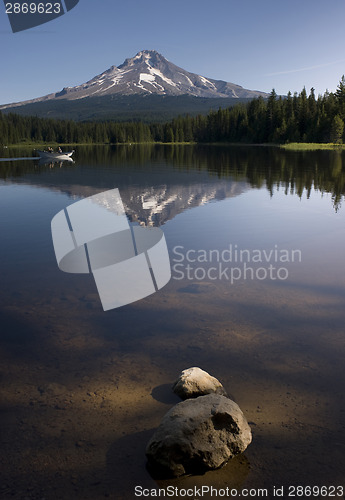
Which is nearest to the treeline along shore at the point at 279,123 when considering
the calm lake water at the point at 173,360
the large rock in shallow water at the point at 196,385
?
the calm lake water at the point at 173,360

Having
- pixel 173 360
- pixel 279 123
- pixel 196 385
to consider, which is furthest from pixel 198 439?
pixel 279 123

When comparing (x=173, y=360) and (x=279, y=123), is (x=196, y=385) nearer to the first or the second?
(x=173, y=360)

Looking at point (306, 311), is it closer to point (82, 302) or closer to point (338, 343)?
point (338, 343)

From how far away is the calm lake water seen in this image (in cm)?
527

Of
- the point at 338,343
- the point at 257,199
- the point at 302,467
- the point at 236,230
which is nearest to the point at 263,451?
the point at 302,467

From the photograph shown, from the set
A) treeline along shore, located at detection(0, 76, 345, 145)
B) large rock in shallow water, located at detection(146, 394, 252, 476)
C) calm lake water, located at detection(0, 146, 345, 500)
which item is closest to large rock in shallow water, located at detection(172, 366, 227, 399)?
calm lake water, located at detection(0, 146, 345, 500)

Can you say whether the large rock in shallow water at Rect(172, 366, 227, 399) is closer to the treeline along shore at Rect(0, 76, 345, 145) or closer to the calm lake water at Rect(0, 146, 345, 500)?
the calm lake water at Rect(0, 146, 345, 500)

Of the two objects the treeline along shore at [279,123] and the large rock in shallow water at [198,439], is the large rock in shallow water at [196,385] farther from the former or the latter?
the treeline along shore at [279,123]

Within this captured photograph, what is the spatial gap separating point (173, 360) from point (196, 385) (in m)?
1.40

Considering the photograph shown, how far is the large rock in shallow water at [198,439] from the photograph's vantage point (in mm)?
5105

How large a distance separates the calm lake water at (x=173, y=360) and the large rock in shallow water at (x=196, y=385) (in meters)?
0.28

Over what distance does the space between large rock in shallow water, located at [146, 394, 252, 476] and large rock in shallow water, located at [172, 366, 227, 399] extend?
0.93 m

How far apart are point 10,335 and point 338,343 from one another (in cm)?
710

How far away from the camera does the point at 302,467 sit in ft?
17.2
